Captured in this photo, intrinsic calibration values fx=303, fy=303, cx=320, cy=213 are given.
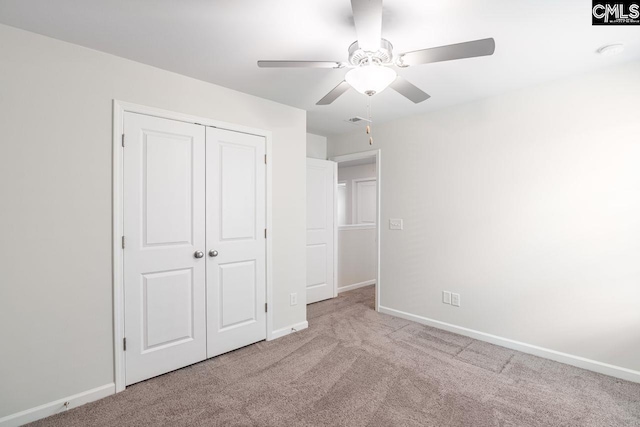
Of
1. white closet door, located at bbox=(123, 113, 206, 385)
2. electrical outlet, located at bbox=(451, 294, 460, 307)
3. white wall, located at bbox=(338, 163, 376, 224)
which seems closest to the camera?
white closet door, located at bbox=(123, 113, 206, 385)

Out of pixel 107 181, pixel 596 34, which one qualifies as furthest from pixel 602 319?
pixel 107 181

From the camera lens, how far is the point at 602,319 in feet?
7.69

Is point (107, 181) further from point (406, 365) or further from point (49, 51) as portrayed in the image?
point (406, 365)

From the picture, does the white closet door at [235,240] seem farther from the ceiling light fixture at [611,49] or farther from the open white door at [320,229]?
the ceiling light fixture at [611,49]

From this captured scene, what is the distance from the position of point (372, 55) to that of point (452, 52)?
1.42 feet

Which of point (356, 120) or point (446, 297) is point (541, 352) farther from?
point (356, 120)

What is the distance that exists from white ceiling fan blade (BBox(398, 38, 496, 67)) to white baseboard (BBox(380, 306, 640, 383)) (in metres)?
2.53

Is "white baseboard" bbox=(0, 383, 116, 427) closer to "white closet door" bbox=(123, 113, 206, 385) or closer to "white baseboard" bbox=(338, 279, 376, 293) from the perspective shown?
"white closet door" bbox=(123, 113, 206, 385)

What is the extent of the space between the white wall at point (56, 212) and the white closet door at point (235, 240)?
0.71m

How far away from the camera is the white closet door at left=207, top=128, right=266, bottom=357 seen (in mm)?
2631

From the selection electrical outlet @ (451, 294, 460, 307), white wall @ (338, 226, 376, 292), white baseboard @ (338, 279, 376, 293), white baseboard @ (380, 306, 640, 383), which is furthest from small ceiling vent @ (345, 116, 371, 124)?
white baseboard @ (338, 279, 376, 293)

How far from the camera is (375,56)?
1733mm

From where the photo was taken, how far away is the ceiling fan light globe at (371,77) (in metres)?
1.59

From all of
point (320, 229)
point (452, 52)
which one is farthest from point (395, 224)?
point (452, 52)
